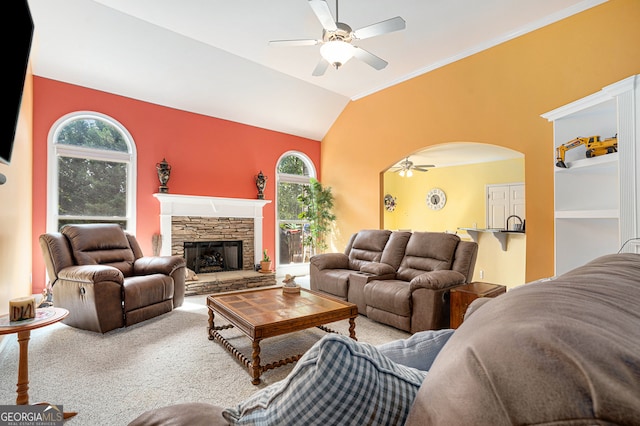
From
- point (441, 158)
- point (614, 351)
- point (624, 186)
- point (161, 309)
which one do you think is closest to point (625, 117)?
point (624, 186)

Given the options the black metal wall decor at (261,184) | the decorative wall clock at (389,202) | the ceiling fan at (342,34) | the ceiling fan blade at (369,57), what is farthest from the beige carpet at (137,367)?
the decorative wall clock at (389,202)

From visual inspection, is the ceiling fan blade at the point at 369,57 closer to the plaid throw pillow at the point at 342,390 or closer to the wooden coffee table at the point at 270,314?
the wooden coffee table at the point at 270,314

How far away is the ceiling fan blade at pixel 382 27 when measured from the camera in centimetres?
265

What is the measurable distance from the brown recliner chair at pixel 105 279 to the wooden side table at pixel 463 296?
3.14 m

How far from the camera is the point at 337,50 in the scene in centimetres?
284

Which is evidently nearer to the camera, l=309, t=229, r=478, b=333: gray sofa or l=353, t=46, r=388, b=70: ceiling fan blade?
l=309, t=229, r=478, b=333: gray sofa

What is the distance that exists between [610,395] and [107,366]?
10.1ft

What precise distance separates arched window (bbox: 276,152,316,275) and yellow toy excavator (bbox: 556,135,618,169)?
470cm

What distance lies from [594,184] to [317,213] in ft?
14.8

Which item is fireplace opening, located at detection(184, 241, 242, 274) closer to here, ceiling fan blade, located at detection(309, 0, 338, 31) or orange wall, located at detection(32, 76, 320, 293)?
orange wall, located at detection(32, 76, 320, 293)

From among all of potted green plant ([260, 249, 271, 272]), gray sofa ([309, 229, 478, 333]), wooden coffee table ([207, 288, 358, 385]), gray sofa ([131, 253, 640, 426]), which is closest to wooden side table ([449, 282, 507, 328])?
gray sofa ([309, 229, 478, 333])

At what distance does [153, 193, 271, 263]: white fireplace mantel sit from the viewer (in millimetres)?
5051

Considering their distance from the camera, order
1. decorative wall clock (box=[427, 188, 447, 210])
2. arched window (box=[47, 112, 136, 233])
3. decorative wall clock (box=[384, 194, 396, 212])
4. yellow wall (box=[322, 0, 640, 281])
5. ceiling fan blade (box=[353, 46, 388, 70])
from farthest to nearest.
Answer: decorative wall clock (box=[384, 194, 396, 212]), decorative wall clock (box=[427, 188, 447, 210]), arched window (box=[47, 112, 136, 233]), yellow wall (box=[322, 0, 640, 281]), ceiling fan blade (box=[353, 46, 388, 70])

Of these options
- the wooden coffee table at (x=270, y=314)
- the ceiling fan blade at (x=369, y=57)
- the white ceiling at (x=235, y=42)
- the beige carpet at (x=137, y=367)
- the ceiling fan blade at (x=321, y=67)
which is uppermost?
the white ceiling at (x=235, y=42)
